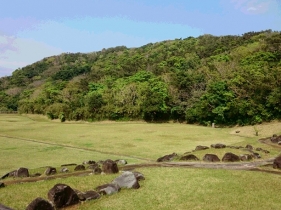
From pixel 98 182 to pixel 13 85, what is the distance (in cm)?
15002

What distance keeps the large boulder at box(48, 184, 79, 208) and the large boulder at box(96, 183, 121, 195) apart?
4.77 feet

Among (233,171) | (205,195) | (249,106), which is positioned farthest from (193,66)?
(205,195)

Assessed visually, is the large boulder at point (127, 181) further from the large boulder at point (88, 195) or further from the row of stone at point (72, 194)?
the large boulder at point (88, 195)

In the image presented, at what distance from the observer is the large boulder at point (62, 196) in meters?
10.7

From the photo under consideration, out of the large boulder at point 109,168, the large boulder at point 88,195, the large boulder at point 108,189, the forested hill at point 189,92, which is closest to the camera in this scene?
the large boulder at point 88,195

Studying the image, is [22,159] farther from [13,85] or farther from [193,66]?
[13,85]

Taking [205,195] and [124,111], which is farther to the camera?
[124,111]

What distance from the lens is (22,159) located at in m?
26.3

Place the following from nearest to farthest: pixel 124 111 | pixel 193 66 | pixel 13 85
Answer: pixel 124 111 → pixel 193 66 → pixel 13 85

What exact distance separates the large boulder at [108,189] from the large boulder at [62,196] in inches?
57.3

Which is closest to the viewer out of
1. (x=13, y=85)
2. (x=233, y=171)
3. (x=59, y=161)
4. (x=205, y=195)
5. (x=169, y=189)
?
(x=205, y=195)

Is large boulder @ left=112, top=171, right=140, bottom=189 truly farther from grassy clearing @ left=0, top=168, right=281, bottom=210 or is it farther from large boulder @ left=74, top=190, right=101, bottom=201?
large boulder @ left=74, top=190, right=101, bottom=201

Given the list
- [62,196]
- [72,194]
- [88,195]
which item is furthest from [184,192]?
[62,196]

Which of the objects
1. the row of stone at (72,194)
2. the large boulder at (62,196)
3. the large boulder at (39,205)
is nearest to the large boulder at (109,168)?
the row of stone at (72,194)
